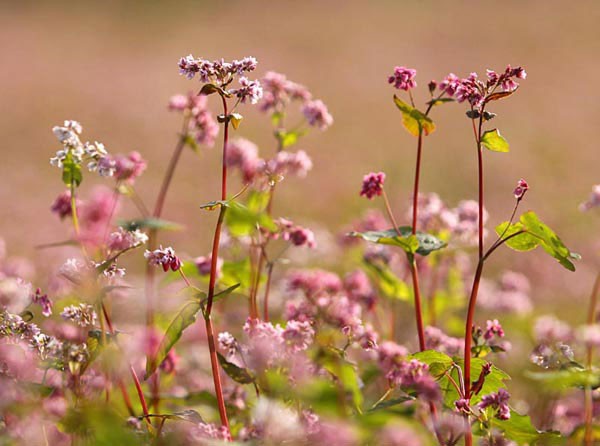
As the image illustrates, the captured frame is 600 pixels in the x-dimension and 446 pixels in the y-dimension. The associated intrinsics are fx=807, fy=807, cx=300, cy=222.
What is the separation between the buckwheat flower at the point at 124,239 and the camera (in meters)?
2.44

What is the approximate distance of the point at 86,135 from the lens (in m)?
13.9

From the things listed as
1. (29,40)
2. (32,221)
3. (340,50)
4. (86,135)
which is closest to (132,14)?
(29,40)

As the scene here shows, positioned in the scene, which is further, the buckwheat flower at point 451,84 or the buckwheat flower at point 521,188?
the buckwheat flower at point 451,84

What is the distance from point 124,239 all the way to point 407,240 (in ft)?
2.88

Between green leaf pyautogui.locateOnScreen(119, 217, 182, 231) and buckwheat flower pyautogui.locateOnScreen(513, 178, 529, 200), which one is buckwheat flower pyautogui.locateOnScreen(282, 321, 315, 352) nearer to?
green leaf pyautogui.locateOnScreen(119, 217, 182, 231)

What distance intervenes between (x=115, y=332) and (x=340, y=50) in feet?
65.3

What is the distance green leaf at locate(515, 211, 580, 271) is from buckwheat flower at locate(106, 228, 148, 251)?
1.14m

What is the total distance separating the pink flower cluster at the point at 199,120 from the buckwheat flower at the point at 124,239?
2.29ft

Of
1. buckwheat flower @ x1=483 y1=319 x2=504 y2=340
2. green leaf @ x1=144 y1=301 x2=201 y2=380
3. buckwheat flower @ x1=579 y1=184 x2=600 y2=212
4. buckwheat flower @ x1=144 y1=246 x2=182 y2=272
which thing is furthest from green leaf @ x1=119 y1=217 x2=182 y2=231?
buckwheat flower @ x1=579 y1=184 x2=600 y2=212

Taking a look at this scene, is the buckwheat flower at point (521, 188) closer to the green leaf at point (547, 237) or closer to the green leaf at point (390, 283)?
the green leaf at point (547, 237)

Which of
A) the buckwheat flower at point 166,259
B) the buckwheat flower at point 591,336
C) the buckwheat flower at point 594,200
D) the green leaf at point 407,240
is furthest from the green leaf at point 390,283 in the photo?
the buckwheat flower at point 166,259

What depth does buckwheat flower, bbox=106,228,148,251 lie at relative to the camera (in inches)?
96.1

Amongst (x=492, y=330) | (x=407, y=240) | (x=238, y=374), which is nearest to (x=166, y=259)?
(x=238, y=374)

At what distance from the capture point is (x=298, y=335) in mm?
2297
